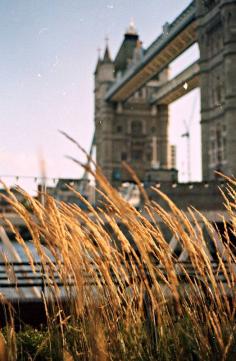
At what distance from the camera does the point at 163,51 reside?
40250 mm

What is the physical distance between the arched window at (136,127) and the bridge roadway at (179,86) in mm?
3037

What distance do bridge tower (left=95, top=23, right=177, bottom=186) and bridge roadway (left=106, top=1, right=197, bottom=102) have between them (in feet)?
15.3

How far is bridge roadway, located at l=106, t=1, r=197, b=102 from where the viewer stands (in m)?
35.3

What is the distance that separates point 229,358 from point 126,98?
55650mm

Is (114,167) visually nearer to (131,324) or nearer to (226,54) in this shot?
(226,54)

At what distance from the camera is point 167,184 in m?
26.5

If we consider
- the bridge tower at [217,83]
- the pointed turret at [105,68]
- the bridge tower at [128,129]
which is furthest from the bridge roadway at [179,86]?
the pointed turret at [105,68]

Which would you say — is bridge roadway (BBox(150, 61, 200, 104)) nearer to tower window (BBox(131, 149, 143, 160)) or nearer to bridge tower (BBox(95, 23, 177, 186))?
bridge tower (BBox(95, 23, 177, 186))

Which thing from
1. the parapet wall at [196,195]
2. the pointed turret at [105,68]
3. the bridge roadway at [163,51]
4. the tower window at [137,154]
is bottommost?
the parapet wall at [196,195]

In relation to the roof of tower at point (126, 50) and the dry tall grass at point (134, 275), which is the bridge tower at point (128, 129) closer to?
the roof of tower at point (126, 50)

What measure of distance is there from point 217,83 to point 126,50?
111 ft

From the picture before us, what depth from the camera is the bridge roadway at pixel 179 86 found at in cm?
4012

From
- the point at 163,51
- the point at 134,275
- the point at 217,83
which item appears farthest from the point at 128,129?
the point at 134,275

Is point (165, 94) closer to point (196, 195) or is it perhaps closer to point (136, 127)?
point (136, 127)
